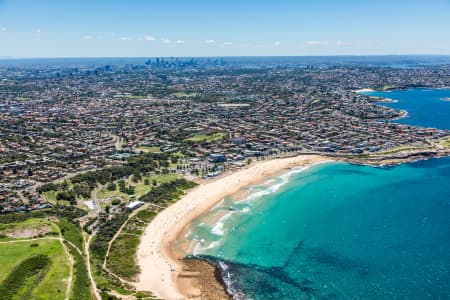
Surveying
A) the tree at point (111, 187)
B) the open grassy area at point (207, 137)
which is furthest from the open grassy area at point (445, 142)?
the tree at point (111, 187)

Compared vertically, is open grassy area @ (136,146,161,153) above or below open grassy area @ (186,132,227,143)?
→ below

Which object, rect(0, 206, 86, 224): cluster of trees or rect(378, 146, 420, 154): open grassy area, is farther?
rect(378, 146, 420, 154): open grassy area

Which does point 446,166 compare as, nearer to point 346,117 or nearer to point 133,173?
point 346,117

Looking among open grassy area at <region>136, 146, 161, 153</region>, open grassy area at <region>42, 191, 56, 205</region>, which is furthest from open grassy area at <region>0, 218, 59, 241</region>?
open grassy area at <region>136, 146, 161, 153</region>

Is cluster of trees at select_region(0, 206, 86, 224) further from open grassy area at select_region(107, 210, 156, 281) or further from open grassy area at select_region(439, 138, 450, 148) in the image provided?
open grassy area at select_region(439, 138, 450, 148)

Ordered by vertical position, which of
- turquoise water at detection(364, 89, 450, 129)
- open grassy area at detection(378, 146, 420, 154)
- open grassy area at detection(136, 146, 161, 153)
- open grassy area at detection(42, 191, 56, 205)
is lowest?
open grassy area at detection(42, 191, 56, 205)

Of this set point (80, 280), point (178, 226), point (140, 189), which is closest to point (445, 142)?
point (178, 226)
